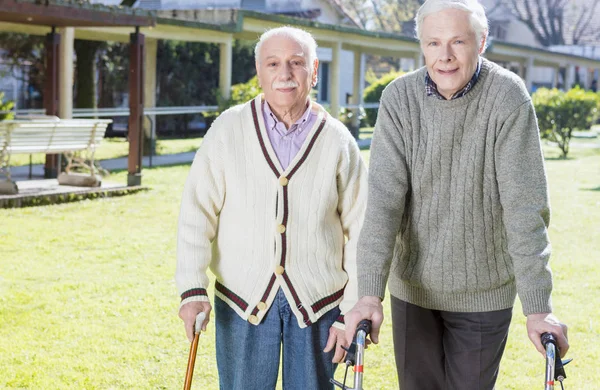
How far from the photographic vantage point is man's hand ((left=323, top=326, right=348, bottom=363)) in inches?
131

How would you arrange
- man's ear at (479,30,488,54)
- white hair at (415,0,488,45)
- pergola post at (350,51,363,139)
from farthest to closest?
1. pergola post at (350,51,363,139)
2. man's ear at (479,30,488,54)
3. white hair at (415,0,488,45)

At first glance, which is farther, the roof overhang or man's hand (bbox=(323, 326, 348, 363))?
the roof overhang

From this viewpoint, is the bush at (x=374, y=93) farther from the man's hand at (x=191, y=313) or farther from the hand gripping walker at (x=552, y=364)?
the hand gripping walker at (x=552, y=364)

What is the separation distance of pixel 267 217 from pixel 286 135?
0.30 metres

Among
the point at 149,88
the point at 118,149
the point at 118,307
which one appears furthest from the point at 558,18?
the point at 118,307

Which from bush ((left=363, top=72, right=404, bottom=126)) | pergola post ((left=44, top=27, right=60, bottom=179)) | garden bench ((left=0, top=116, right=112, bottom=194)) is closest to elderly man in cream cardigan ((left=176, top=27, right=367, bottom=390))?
garden bench ((left=0, top=116, right=112, bottom=194))

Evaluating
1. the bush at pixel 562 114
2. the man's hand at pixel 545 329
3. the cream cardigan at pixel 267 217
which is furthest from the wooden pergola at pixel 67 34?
the bush at pixel 562 114

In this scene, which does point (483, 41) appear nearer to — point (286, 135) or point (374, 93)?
point (286, 135)

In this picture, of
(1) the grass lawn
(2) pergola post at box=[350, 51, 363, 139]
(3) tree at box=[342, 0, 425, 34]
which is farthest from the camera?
(3) tree at box=[342, 0, 425, 34]

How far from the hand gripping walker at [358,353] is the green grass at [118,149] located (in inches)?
588

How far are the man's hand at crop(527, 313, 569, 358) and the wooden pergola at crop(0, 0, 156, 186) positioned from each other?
32.9 ft

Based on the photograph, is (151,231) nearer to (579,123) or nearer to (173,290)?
(173,290)

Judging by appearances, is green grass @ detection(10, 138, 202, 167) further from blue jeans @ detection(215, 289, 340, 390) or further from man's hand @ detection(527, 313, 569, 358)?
man's hand @ detection(527, 313, 569, 358)

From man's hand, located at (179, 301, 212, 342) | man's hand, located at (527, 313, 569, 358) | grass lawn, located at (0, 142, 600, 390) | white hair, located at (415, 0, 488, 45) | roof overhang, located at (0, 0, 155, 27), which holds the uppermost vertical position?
roof overhang, located at (0, 0, 155, 27)
